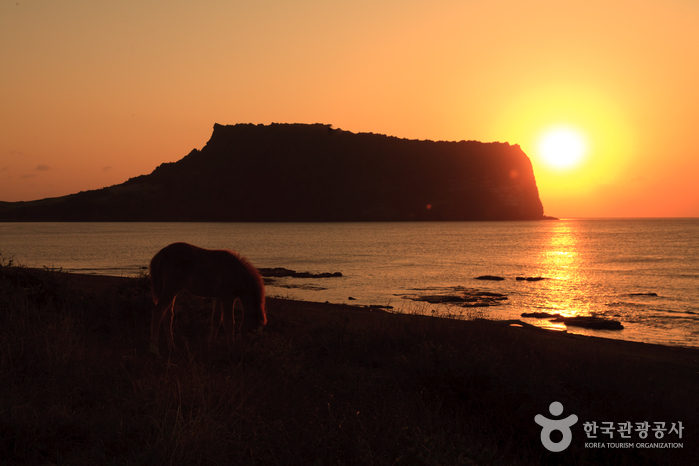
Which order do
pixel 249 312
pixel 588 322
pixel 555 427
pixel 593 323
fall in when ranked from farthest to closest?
pixel 588 322
pixel 593 323
pixel 249 312
pixel 555 427

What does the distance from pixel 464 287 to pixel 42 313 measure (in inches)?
1152

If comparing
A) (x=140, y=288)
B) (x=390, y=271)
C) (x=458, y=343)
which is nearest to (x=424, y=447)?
(x=458, y=343)

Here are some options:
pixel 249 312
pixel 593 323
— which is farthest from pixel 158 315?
pixel 593 323

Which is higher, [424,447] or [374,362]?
[424,447]

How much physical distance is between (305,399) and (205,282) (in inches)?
138

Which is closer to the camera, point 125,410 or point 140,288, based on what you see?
point 125,410

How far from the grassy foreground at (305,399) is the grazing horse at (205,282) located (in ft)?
1.94

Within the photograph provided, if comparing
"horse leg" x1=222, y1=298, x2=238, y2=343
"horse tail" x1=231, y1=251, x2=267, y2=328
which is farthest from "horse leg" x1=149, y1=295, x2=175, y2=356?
"horse tail" x1=231, y1=251, x2=267, y2=328

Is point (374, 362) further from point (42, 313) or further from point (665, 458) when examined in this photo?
point (42, 313)

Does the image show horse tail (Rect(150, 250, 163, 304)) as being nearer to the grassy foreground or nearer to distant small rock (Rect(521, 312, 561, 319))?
the grassy foreground

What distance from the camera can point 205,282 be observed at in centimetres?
798

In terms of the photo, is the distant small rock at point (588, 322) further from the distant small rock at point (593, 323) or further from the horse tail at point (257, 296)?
the horse tail at point (257, 296)

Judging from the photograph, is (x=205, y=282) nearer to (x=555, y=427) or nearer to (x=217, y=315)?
(x=217, y=315)

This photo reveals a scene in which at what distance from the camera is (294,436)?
4.20 metres
